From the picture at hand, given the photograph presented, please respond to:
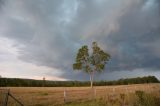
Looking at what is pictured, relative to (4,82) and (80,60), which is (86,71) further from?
(4,82)

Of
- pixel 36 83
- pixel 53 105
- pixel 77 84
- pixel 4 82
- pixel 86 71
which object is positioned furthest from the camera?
pixel 77 84

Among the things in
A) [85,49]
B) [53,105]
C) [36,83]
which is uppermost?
[85,49]

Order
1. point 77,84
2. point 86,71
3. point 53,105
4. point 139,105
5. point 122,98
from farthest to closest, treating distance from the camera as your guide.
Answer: point 77,84 → point 86,71 → point 53,105 → point 122,98 → point 139,105

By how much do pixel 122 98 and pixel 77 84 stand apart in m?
77.6

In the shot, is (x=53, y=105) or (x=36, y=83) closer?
(x=53, y=105)

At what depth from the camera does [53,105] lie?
76.6 ft

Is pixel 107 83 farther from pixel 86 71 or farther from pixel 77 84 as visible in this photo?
pixel 86 71

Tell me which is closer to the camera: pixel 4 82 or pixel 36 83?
pixel 4 82

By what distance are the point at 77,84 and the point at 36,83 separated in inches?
679

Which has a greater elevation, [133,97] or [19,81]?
[19,81]

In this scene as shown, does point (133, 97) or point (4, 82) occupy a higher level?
point (4, 82)

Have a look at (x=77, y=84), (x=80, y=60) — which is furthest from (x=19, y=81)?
(x=80, y=60)

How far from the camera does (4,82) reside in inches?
3337

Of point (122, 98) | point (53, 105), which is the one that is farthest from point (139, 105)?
point (53, 105)
